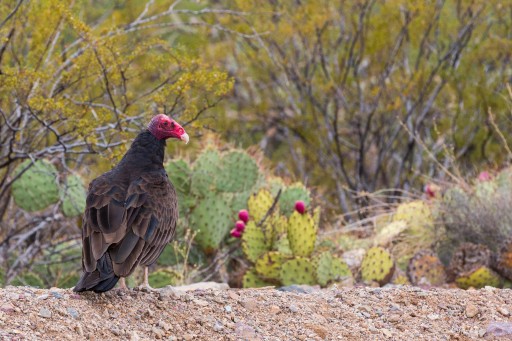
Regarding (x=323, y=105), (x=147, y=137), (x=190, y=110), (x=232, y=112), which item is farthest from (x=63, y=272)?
(x=232, y=112)

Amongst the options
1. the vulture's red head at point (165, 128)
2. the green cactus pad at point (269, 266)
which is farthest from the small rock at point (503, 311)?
the green cactus pad at point (269, 266)

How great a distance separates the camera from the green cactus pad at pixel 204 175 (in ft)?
30.0

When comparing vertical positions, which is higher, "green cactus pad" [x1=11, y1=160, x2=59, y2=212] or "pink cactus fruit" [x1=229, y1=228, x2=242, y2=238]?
"green cactus pad" [x1=11, y1=160, x2=59, y2=212]

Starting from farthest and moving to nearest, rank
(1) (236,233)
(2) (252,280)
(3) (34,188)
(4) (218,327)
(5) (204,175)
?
(5) (204,175)
(1) (236,233)
(3) (34,188)
(2) (252,280)
(4) (218,327)

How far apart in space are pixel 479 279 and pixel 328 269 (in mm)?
1294

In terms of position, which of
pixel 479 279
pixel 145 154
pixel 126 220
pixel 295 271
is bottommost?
pixel 479 279

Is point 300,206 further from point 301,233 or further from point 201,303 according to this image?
point 201,303

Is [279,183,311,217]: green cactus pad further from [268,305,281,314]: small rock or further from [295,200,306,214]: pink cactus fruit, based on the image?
[268,305,281,314]: small rock

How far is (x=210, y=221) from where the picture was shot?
29.3 ft

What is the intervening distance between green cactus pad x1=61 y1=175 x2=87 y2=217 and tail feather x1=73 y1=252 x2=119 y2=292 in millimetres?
3743

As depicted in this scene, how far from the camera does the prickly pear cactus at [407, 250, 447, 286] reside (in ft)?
28.0

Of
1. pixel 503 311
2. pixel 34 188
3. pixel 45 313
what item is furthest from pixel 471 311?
pixel 34 188

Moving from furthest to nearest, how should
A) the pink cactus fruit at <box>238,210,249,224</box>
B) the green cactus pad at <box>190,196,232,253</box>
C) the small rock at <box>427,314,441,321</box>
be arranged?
the pink cactus fruit at <box>238,210,249,224</box>, the green cactus pad at <box>190,196,232,253</box>, the small rock at <box>427,314,441,321</box>

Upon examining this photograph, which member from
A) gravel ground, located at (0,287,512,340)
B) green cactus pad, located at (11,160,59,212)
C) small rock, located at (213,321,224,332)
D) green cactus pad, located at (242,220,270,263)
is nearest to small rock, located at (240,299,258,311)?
gravel ground, located at (0,287,512,340)
